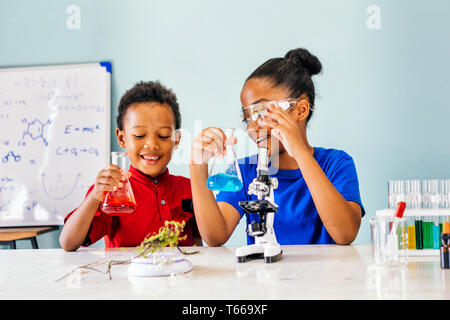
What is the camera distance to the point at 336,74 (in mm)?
2365

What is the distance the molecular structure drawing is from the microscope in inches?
77.4

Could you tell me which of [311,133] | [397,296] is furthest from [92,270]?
[311,133]

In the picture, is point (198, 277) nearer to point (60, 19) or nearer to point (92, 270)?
point (92, 270)

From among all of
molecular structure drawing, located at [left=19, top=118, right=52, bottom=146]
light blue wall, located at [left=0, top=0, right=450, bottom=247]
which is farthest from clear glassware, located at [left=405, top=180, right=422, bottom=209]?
molecular structure drawing, located at [left=19, top=118, right=52, bottom=146]

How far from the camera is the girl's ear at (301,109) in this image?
146cm

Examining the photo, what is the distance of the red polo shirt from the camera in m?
1.51

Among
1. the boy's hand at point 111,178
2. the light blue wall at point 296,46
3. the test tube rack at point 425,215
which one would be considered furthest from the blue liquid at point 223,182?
the light blue wall at point 296,46

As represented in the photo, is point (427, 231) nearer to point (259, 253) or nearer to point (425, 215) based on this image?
point (425, 215)

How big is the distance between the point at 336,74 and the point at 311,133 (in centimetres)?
36

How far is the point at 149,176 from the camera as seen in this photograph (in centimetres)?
165

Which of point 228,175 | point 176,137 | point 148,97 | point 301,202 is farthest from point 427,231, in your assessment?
point 148,97

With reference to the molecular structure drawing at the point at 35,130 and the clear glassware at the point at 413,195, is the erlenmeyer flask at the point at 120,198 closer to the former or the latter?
the clear glassware at the point at 413,195

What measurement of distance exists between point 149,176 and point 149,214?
0.16 metres
